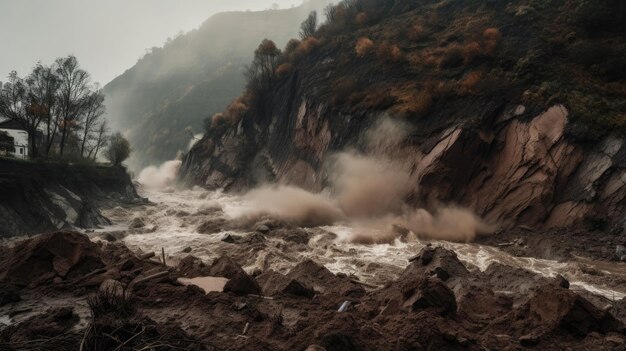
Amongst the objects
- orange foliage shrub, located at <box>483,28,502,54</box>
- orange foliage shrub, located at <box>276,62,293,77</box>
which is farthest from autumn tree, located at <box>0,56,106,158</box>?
orange foliage shrub, located at <box>483,28,502,54</box>

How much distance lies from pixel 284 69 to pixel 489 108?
2800 centimetres

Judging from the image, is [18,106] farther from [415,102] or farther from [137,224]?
[415,102]

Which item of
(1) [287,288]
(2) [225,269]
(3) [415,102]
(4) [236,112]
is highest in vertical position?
(3) [415,102]

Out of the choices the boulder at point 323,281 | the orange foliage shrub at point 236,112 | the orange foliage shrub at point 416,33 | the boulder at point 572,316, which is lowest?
the boulder at point 323,281

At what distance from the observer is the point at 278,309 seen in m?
8.52

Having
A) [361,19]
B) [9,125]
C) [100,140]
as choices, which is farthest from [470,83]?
[100,140]

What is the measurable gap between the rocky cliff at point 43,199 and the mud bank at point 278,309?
528 inches

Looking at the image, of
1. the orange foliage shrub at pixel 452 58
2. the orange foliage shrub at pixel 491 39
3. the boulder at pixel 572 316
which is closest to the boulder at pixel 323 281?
the boulder at pixel 572 316

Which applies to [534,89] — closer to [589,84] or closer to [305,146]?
[589,84]

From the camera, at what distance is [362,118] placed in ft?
101

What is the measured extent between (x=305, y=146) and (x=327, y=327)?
31.6 m

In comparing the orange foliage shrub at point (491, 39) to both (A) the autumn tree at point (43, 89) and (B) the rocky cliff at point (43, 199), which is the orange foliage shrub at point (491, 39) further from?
(A) the autumn tree at point (43, 89)

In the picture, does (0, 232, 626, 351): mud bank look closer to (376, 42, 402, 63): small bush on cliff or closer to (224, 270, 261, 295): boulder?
(224, 270, 261, 295): boulder

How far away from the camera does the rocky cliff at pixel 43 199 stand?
865 inches
